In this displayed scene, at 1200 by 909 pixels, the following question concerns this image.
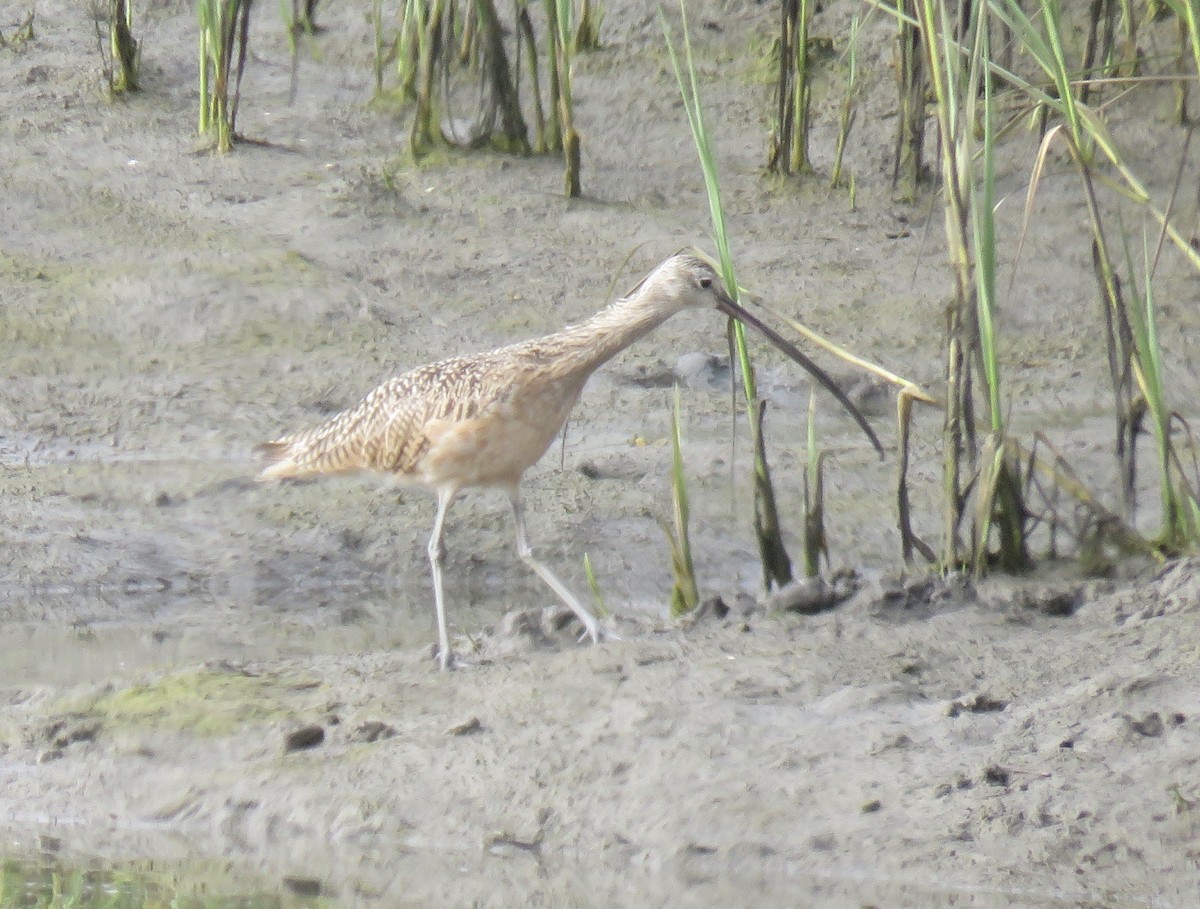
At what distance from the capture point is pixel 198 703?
186 inches

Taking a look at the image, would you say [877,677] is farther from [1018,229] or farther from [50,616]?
[1018,229]

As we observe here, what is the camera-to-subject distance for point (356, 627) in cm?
579

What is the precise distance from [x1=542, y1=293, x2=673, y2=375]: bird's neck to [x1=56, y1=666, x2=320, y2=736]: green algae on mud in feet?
3.96

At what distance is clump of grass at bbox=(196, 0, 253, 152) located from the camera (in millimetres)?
8188

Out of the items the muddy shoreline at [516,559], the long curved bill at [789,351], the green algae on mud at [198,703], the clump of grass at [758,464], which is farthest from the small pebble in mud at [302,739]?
the long curved bill at [789,351]

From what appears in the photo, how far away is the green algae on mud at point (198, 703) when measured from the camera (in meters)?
4.64

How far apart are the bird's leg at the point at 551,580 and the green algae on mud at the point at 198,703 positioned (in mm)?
707

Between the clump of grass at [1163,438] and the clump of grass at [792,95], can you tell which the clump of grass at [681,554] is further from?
the clump of grass at [792,95]

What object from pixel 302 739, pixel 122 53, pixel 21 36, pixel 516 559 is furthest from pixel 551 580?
pixel 21 36

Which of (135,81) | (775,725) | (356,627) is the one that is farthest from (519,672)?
(135,81)

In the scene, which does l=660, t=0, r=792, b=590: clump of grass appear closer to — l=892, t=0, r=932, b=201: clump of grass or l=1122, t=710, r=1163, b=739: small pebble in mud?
l=1122, t=710, r=1163, b=739: small pebble in mud

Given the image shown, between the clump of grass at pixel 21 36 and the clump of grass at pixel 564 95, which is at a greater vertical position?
the clump of grass at pixel 21 36

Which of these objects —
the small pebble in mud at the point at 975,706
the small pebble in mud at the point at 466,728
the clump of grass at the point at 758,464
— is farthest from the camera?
the clump of grass at the point at 758,464

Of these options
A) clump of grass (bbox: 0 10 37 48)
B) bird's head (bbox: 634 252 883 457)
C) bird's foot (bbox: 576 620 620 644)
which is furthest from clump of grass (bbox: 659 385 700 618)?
clump of grass (bbox: 0 10 37 48)
